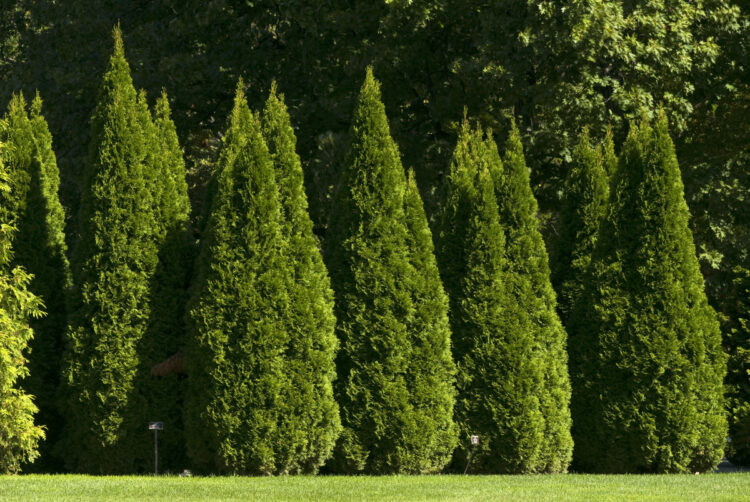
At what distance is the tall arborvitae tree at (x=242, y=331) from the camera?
1398 cm

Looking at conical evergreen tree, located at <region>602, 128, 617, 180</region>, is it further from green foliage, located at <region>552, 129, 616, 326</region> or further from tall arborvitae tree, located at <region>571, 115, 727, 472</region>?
tall arborvitae tree, located at <region>571, 115, 727, 472</region>

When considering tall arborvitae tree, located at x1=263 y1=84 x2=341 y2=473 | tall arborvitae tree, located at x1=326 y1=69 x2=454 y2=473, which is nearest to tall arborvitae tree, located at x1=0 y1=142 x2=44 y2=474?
tall arborvitae tree, located at x1=263 y1=84 x2=341 y2=473

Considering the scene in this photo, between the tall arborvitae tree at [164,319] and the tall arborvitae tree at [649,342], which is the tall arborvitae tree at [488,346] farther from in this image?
the tall arborvitae tree at [164,319]

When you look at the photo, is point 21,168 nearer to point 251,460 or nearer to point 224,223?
point 224,223

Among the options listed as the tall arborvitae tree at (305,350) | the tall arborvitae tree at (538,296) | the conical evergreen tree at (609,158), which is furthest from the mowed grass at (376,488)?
the conical evergreen tree at (609,158)

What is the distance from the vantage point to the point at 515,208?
16.6 meters

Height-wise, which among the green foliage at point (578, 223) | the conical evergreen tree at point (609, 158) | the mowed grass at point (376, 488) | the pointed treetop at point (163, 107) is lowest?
the mowed grass at point (376, 488)

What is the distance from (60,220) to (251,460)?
5.46m

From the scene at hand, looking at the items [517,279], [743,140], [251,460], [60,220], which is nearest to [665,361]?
[517,279]

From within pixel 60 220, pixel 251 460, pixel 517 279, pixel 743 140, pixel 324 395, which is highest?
pixel 743 140

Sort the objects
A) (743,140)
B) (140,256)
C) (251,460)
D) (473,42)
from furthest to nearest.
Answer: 1. (743,140)
2. (473,42)
3. (140,256)
4. (251,460)

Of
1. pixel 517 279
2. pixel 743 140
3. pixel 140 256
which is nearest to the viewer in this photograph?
pixel 140 256

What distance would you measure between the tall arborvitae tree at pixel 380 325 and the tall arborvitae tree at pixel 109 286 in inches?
113

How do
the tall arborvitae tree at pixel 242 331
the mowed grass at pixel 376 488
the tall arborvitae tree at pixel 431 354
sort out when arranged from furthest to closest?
the tall arborvitae tree at pixel 431 354
the tall arborvitae tree at pixel 242 331
the mowed grass at pixel 376 488
